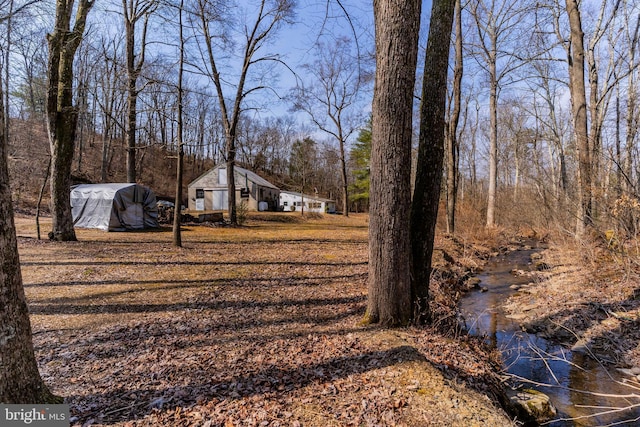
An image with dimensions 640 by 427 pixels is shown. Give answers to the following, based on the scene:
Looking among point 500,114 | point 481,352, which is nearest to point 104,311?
point 481,352

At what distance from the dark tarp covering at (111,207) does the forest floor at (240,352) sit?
6555 millimetres

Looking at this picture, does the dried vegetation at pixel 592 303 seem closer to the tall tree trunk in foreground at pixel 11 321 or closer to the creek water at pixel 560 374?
the creek water at pixel 560 374

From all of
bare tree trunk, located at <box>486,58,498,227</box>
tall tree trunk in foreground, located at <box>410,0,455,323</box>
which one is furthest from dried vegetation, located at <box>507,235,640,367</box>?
bare tree trunk, located at <box>486,58,498,227</box>

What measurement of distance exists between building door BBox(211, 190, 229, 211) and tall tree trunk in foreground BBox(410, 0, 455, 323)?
2993 centimetres

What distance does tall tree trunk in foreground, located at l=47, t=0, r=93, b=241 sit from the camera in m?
9.68

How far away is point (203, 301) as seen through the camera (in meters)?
5.67

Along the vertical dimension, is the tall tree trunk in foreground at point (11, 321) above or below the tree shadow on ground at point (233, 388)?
above

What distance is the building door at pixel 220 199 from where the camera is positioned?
32.7 meters

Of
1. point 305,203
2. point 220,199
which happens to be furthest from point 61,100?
point 305,203

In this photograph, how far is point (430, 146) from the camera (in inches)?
182

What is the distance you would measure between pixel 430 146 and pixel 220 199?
3056cm
